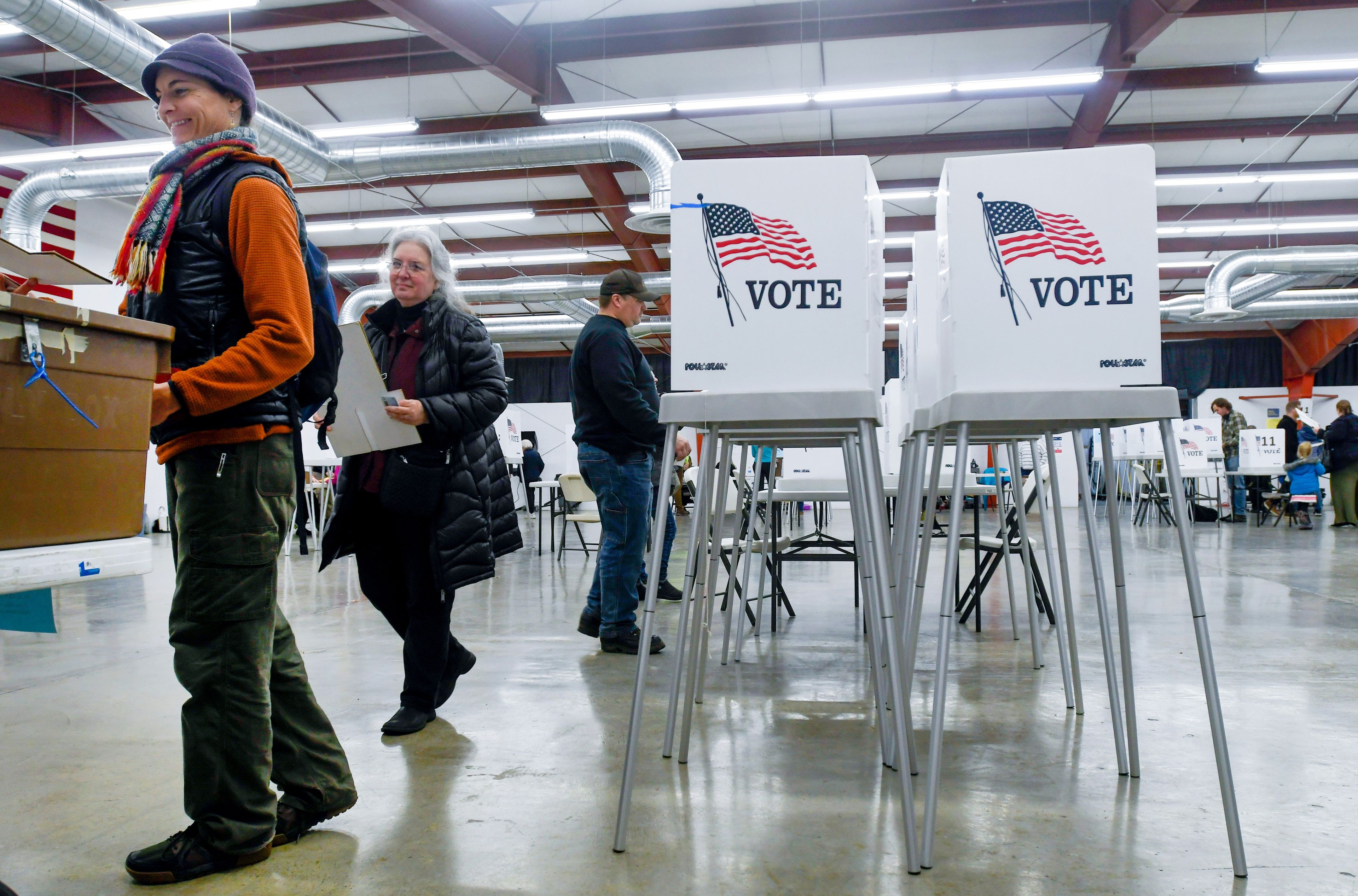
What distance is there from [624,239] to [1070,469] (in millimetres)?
8971

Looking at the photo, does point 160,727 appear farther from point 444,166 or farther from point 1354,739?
point 444,166

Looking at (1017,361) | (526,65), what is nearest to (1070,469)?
(526,65)

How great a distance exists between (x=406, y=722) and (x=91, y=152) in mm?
7274

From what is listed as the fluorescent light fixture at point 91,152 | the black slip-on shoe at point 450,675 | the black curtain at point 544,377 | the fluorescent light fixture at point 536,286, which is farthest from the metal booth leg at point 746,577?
the black curtain at point 544,377

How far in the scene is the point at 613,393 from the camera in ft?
9.73

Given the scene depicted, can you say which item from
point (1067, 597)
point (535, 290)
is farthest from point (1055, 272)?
point (535, 290)

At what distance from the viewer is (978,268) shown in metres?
1.51

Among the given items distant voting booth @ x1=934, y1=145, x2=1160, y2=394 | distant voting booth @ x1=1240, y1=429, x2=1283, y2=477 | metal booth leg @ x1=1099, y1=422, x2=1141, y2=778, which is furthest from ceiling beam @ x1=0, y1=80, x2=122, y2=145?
distant voting booth @ x1=1240, y1=429, x2=1283, y2=477

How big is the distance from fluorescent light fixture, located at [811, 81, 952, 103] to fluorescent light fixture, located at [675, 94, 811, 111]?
12 centimetres

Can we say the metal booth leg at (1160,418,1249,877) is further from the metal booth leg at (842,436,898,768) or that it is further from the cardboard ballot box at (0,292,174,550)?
the cardboard ballot box at (0,292,174,550)

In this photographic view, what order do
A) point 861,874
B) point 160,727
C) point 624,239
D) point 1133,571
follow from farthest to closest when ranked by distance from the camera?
1. point 624,239
2. point 1133,571
3. point 160,727
4. point 861,874

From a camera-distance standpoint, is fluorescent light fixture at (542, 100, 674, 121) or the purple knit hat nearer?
the purple knit hat

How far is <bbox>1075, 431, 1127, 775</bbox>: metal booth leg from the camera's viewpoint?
185 centimetres

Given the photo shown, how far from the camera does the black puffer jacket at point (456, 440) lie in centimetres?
208
